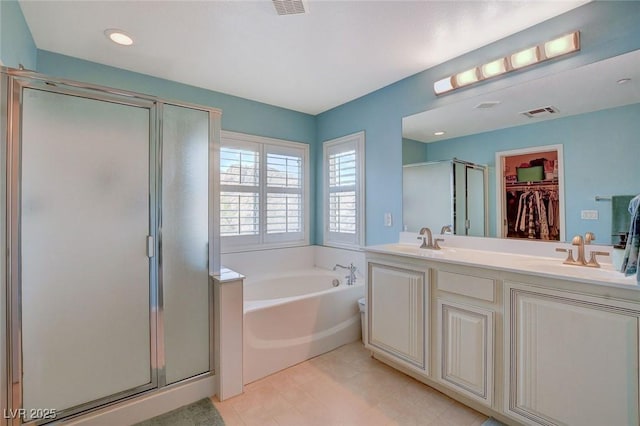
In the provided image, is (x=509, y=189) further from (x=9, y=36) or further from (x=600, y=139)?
(x=9, y=36)

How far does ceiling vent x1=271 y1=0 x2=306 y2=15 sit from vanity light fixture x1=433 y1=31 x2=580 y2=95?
1.28 metres

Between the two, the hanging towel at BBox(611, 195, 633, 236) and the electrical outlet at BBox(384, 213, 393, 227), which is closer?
the hanging towel at BBox(611, 195, 633, 236)

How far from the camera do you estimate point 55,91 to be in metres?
1.53

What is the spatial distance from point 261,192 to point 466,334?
2.48m

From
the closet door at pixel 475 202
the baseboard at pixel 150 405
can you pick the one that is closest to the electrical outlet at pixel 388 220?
the closet door at pixel 475 202

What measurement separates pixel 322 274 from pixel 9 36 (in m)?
3.11

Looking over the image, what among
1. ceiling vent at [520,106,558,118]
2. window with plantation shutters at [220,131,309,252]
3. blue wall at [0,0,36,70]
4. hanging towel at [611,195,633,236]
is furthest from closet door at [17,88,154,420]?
hanging towel at [611,195,633,236]

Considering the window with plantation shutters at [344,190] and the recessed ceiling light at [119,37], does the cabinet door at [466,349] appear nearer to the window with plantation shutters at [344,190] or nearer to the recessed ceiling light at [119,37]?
the window with plantation shutters at [344,190]

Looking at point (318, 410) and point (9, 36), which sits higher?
point (9, 36)

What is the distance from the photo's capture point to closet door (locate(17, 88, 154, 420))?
1484 mm

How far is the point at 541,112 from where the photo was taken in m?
1.94

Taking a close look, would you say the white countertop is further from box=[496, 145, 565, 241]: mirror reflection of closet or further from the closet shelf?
the closet shelf

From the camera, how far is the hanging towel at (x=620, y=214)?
1615 mm

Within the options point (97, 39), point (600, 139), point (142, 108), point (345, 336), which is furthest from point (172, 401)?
point (600, 139)
